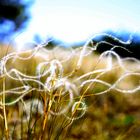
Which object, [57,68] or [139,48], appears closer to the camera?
[57,68]

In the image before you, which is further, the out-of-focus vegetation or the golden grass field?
the out-of-focus vegetation

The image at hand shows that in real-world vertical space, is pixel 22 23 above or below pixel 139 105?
below

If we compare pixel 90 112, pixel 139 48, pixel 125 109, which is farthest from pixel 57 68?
pixel 139 48

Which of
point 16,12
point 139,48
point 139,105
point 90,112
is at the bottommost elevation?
point 139,48

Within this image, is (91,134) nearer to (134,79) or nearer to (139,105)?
(139,105)

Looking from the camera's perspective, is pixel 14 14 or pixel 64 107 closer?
pixel 64 107

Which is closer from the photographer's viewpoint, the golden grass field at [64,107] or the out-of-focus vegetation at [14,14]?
the golden grass field at [64,107]

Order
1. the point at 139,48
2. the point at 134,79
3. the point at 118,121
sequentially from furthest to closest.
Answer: the point at 139,48 → the point at 134,79 → the point at 118,121

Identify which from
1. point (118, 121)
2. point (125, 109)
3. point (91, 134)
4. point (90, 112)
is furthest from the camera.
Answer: point (125, 109)
